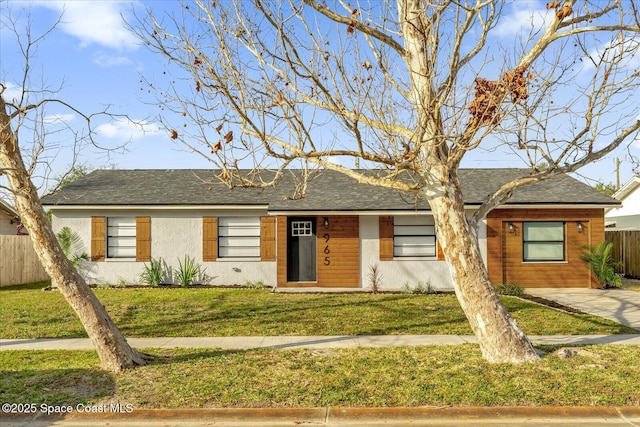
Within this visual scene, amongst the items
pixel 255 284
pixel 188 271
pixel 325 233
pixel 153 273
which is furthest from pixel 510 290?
pixel 153 273

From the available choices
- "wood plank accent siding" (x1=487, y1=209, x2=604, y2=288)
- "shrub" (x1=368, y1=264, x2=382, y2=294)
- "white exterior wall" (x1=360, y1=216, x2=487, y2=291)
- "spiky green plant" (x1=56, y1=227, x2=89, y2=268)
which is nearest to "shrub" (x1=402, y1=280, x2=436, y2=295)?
"white exterior wall" (x1=360, y1=216, x2=487, y2=291)

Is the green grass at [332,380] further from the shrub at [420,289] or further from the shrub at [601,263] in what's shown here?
the shrub at [601,263]

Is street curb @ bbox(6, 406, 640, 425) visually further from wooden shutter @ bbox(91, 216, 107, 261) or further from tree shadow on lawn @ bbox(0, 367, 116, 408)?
wooden shutter @ bbox(91, 216, 107, 261)

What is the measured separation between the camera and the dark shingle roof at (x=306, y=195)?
16.2 meters

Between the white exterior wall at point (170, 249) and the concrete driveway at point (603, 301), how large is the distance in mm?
8625

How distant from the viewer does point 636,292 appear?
15.5 meters

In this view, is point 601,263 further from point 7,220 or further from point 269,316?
point 7,220

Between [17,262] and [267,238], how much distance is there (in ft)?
34.1

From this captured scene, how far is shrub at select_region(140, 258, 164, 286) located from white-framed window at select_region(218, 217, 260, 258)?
2038 millimetres

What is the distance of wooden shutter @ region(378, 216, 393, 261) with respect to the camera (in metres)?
16.2

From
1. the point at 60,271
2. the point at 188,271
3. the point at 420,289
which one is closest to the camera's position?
the point at 60,271

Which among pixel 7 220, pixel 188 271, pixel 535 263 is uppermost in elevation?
pixel 7 220

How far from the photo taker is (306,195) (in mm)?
17266

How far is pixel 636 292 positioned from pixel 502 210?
4536 mm
